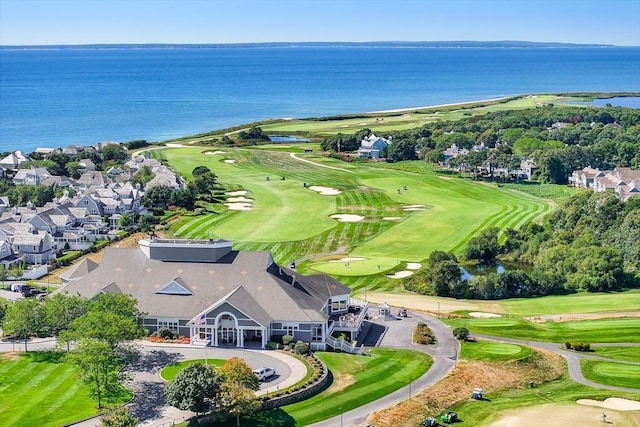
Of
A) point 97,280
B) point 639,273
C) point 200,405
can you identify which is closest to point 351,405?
point 200,405

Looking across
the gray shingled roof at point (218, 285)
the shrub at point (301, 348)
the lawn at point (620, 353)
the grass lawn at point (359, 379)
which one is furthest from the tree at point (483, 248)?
the shrub at point (301, 348)

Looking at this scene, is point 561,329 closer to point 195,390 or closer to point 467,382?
point 467,382

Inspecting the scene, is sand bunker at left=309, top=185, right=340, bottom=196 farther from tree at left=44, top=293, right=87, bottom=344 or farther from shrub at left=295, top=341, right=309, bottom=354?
tree at left=44, top=293, right=87, bottom=344

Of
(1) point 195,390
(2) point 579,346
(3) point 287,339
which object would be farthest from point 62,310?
(2) point 579,346

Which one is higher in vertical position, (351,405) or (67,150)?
(67,150)

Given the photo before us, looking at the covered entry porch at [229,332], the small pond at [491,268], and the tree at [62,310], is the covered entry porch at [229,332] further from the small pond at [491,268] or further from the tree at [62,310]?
the small pond at [491,268]

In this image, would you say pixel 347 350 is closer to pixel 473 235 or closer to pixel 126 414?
pixel 126 414
